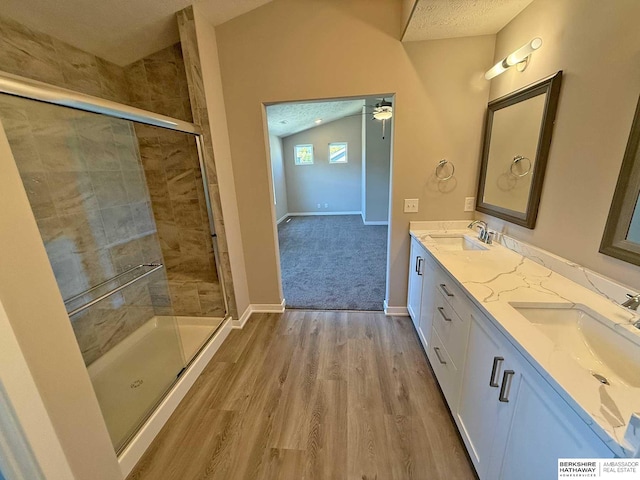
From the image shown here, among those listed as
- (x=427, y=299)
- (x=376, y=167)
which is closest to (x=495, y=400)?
(x=427, y=299)

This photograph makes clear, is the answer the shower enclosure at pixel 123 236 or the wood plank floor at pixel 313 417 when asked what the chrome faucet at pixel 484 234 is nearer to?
the wood plank floor at pixel 313 417

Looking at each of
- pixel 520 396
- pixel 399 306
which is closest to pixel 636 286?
pixel 520 396

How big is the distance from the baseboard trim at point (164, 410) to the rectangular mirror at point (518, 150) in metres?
2.57

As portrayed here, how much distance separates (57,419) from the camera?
0.96m

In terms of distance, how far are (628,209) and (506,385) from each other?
0.91 meters

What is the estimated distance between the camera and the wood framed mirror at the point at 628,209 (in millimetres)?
1049

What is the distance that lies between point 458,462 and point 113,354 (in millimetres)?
2603

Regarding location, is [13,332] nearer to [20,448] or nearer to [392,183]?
[20,448]

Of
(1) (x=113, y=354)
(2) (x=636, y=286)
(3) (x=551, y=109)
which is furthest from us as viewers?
(1) (x=113, y=354)

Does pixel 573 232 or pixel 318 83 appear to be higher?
pixel 318 83

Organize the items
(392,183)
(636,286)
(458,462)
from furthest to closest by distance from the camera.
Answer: (392,183) → (458,462) → (636,286)

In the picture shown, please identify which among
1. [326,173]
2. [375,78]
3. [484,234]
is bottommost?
[484,234]

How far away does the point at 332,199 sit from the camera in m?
8.33

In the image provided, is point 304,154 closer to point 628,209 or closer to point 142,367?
point 142,367
